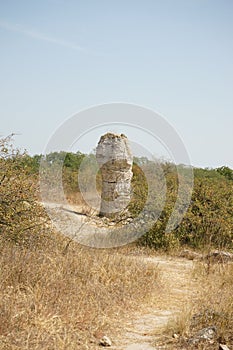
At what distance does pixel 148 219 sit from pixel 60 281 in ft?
19.9

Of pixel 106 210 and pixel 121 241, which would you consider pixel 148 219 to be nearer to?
pixel 121 241

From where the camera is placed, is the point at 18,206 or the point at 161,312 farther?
the point at 18,206

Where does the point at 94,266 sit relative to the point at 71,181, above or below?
below

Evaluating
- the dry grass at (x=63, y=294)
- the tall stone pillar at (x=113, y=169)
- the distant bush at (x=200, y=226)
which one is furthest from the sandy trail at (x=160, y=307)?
the tall stone pillar at (x=113, y=169)

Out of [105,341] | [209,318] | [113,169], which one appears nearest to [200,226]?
[113,169]

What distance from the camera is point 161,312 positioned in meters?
6.25

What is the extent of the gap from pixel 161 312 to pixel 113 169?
909 cm

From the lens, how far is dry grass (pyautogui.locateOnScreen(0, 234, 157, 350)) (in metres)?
4.73

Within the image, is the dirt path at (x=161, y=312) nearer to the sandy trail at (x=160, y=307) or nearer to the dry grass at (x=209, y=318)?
the sandy trail at (x=160, y=307)

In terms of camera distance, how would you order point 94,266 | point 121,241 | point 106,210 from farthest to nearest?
point 106,210 < point 121,241 < point 94,266

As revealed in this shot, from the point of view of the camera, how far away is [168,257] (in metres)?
10.5

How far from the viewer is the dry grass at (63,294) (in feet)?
15.5

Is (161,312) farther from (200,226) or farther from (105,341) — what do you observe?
(200,226)

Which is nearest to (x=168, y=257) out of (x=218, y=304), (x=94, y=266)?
(x=94, y=266)
